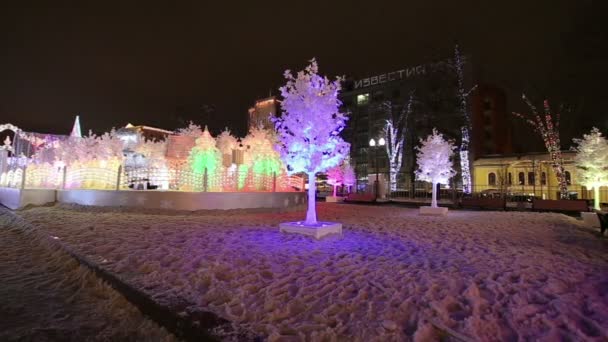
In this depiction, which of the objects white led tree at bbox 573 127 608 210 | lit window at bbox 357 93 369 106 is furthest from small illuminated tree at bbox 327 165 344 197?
lit window at bbox 357 93 369 106

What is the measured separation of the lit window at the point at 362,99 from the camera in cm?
5634

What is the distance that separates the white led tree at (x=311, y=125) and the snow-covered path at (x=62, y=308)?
5579 mm

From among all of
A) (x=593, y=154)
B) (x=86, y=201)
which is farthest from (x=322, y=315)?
(x=593, y=154)

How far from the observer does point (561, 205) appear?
18.7m

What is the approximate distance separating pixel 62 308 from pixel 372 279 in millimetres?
4177

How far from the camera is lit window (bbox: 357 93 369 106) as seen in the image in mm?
56344

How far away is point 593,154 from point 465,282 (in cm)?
1736

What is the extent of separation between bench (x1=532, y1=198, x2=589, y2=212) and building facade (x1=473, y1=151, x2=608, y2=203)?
26.9 feet

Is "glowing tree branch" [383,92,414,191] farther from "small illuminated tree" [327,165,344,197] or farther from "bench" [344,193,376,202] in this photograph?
"bench" [344,193,376,202]

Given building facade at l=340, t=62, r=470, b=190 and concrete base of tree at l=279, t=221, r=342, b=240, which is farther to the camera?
building facade at l=340, t=62, r=470, b=190

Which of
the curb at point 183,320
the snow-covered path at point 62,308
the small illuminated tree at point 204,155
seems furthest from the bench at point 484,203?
the snow-covered path at point 62,308

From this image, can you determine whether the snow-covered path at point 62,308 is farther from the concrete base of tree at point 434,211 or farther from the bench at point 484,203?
the bench at point 484,203

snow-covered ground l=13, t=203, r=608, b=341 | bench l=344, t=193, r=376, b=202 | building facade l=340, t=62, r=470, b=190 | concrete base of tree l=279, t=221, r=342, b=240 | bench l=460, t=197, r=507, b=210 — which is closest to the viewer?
snow-covered ground l=13, t=203, r=608, b=341

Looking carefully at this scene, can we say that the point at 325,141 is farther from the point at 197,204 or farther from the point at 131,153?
the point at 131,153
